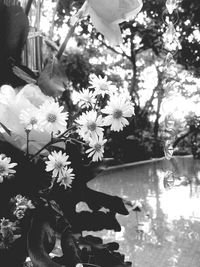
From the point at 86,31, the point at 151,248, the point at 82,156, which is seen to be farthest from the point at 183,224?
the point at 86,31

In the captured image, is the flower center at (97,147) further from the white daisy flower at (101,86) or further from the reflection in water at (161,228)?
the reflection in water at (161,228)

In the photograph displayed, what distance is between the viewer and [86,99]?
1.17ft

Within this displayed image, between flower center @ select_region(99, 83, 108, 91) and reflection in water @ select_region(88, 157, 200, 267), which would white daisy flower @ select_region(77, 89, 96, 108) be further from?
reflection in water @ select_region(88, 157, 200, 267)

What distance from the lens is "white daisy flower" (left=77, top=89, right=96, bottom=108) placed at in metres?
0.36

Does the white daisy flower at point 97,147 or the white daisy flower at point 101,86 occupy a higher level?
the white daisy flower at point 101,86

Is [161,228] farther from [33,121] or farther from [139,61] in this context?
[139,61]

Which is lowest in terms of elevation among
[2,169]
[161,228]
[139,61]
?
[161,228]

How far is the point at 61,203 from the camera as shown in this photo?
1.38 ft

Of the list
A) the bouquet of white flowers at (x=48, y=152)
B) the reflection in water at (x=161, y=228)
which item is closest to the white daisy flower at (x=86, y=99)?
the bouquet of white flowers at (x=48, y=152)

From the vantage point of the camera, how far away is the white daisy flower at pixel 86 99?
14.0 inches

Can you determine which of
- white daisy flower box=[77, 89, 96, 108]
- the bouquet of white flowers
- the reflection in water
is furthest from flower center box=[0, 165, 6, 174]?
the reflection in water

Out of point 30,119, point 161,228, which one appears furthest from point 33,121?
point 161,228

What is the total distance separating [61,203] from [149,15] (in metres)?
4.77

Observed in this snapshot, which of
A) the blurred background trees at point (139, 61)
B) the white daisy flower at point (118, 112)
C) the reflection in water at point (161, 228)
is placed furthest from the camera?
the blurred background trees at point (139, 61)
